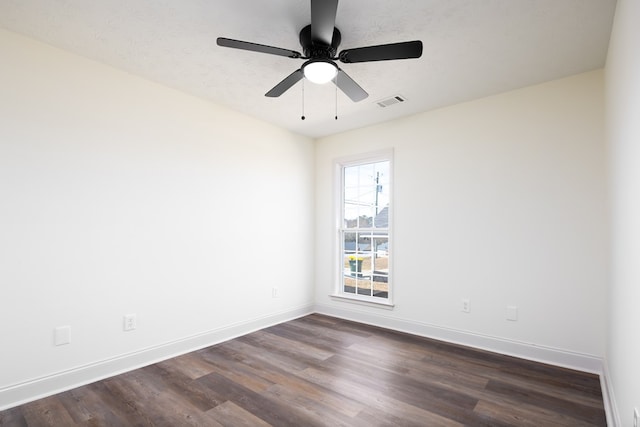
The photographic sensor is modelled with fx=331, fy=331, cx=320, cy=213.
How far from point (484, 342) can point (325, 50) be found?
120 inches

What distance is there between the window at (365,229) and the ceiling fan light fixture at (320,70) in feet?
6.87

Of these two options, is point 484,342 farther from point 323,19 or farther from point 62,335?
point 62,335

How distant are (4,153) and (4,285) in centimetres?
90

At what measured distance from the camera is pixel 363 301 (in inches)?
166

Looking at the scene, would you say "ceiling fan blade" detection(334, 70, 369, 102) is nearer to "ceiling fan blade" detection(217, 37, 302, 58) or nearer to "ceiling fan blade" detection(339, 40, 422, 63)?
"ceiling fan blade" detection(339, 40, 422, 63)

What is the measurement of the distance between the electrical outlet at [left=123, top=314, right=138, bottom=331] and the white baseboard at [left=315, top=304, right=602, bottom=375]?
246 centimetres

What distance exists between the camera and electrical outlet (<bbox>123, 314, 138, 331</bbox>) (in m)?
2.83

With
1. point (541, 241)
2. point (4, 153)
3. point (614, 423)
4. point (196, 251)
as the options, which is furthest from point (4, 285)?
point (541, 241)

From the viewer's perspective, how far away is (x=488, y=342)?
3.26 meters

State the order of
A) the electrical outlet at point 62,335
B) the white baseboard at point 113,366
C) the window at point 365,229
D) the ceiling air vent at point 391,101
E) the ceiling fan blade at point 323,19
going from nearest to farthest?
the ceiling fan blade at point 323,19 < the white baseboard at point 113,366 < the electrical outlet at point 62,335 < the ceiling air vent at point 391,101 < the window at point 365,229

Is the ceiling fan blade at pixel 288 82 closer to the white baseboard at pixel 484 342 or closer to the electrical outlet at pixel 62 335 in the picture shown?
the electrical outlet at pixel 62 335

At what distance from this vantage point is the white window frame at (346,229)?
4.05 m

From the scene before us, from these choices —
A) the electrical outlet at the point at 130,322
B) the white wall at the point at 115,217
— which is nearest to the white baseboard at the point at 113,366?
the white wall at the point at 115,217

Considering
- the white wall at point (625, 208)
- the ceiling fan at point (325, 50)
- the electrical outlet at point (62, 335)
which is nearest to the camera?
the white wall at point (625, 208)
